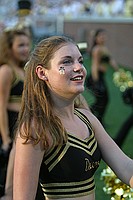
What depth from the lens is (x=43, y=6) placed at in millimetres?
26719

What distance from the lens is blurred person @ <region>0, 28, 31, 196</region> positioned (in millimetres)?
4094

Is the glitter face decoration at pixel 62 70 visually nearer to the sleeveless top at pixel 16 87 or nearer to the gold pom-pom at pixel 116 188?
the gold pom-pom at pixel 116 188

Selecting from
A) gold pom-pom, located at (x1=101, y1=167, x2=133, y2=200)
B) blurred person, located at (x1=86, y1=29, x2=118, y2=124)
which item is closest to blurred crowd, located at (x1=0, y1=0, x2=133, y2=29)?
blurred person, located at (x1=86, y1=29, x2=118, y2=124)

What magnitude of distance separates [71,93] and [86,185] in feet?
1.24

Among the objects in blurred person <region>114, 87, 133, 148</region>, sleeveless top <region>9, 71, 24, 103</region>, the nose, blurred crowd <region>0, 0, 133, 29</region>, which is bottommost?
blurred crowd <region>0, 0, 133, 29</region>

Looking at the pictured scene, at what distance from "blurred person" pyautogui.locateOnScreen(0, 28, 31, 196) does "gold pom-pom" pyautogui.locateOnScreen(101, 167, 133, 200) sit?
4.11 feet

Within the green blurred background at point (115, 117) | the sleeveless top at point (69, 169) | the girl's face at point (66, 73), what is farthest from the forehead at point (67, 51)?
the green blurred background at point (115, 117)

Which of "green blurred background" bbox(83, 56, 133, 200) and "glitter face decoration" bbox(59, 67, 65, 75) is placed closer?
"glitter face decoration" bbox(59, 67, 65, 75)

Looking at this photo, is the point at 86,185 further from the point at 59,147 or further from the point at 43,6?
the point at 43,6

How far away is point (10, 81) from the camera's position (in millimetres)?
4109

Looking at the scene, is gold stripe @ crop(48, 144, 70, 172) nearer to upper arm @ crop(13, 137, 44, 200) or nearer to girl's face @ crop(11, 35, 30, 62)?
upper arm @ crop(13, 137, 44, 200)

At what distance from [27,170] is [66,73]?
42cm

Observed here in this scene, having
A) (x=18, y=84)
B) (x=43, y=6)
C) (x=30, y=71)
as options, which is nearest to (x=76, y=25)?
(x=43, y=6)

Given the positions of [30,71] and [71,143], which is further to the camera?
[30,71]
